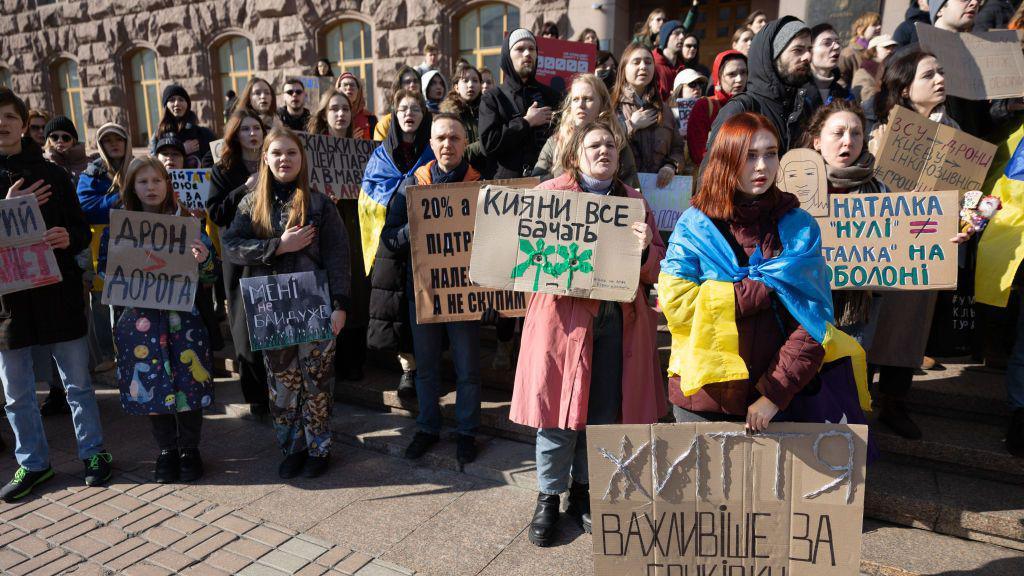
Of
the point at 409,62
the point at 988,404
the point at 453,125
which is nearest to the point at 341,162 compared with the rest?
the point at 453,125

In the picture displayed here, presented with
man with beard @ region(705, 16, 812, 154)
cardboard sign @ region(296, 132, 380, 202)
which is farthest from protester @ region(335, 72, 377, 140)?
man with beard @ region(705, 16, 812, 154)

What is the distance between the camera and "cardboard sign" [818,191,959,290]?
3045 mm

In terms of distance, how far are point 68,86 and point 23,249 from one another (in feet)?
50.5

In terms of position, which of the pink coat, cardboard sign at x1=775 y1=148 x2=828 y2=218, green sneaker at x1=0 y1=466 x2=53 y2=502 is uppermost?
cardboard sign at x1=775 y1=148 x2=828 y2=218

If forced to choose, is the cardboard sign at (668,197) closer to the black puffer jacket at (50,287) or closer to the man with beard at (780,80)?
the man with beard at (780,80)

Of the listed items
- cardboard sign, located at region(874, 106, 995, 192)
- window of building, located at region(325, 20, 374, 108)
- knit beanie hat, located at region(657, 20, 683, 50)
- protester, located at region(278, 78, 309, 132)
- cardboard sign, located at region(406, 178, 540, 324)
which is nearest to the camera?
cardboard sign, located at region(874, 106, 995, 192)

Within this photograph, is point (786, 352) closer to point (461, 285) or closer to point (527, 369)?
point (527, 369)

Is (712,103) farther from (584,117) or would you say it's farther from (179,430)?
(179,430)

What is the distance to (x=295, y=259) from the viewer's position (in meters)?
3.67

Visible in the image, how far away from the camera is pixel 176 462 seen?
3914 mm

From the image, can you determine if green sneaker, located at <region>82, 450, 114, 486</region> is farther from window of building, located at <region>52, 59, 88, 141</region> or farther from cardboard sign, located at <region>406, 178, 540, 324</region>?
window of building, located at <region>52, 59, 88, 141</region>

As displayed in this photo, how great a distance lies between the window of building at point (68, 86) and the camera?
50.9ft

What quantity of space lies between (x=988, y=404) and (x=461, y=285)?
304 cm

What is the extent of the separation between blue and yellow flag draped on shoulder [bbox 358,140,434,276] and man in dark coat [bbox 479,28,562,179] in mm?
447
